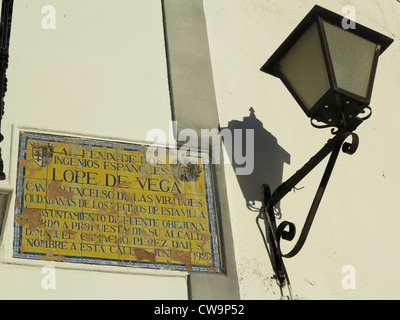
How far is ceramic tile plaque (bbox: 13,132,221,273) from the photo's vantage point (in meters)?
4.34

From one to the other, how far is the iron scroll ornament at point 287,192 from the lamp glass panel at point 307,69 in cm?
24

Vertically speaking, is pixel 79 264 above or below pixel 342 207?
below

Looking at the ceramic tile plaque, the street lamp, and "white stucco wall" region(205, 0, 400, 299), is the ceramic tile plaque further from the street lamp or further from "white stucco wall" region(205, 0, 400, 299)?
the street lamp

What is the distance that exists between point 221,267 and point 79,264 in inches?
29.2

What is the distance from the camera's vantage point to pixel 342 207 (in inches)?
206

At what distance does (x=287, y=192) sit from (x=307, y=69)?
2.20ft

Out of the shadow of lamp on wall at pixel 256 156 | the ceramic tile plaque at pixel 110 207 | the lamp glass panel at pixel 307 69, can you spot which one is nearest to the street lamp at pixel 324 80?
the lamp glass panel at pixel 307 69

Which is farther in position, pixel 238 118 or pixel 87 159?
pixel 238 118

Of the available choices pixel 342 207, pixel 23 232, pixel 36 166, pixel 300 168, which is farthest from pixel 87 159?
pixel 342 207

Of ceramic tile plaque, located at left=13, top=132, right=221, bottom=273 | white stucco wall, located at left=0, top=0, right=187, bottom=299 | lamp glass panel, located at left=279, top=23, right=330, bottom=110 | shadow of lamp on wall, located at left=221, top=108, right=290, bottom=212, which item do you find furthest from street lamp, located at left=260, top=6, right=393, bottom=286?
white stucco wall, located at left=0, top=0, right=187, bottom=299

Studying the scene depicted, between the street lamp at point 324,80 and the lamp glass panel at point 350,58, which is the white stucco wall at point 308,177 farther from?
the lamp glass panel at point 350,58
